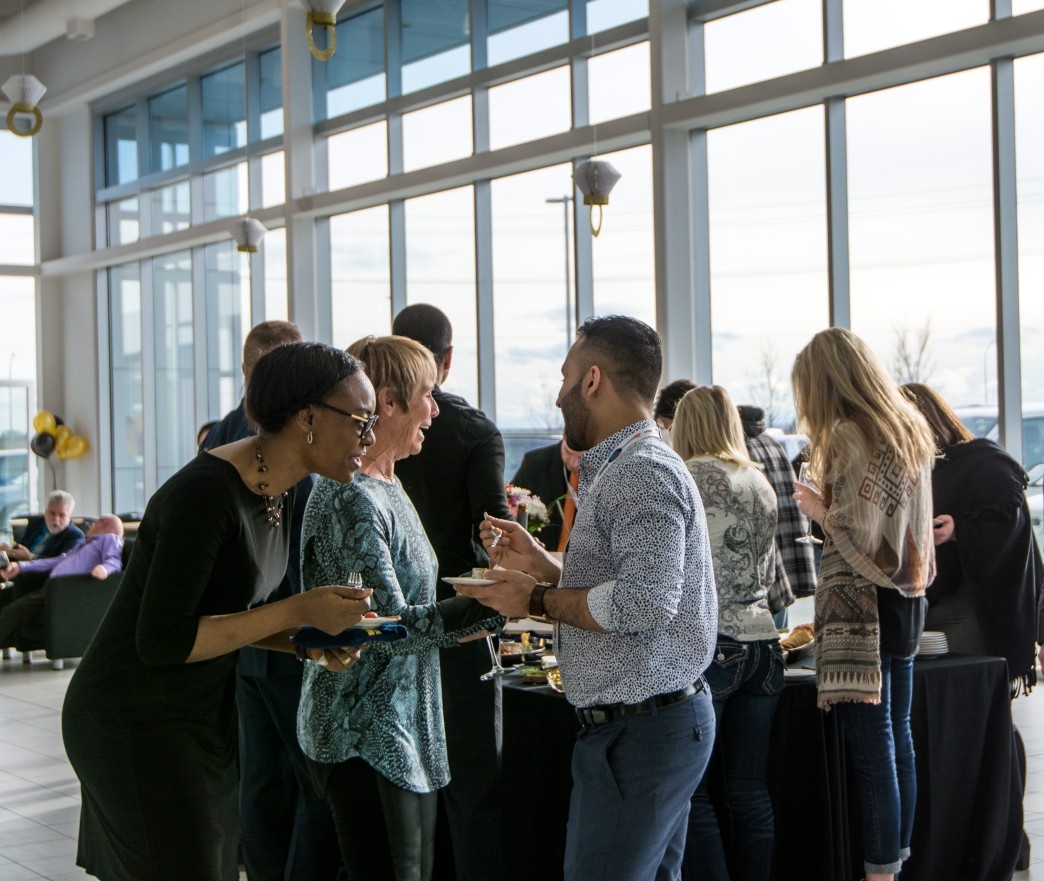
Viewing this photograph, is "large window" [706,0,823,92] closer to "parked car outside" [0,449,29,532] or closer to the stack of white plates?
the stack of white plates

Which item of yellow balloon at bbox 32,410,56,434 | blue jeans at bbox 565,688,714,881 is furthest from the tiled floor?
yellow balloon at bbox 32,410,56,434

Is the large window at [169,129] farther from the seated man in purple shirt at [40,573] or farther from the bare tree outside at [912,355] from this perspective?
the bare tree outside at [912,355]

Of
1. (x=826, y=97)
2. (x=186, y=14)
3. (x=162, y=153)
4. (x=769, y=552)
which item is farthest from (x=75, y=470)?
(x=769, y=552)

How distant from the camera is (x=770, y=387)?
802cm

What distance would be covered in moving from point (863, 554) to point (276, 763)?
1624 mm

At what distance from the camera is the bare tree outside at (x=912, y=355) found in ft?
23.1

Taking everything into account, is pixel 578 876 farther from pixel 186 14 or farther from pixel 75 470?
pixel 75 470

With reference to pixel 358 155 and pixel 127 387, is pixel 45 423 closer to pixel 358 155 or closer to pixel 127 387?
pixel 127 387

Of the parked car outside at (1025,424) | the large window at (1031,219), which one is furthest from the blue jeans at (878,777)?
the large window at (1031,219)

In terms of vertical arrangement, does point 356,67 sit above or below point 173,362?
above

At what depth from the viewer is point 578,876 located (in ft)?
7.22

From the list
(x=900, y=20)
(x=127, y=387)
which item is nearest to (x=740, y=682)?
(x=900, y=20)

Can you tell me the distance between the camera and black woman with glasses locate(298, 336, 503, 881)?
229 centimetres

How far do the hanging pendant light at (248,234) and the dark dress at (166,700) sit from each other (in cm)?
847
